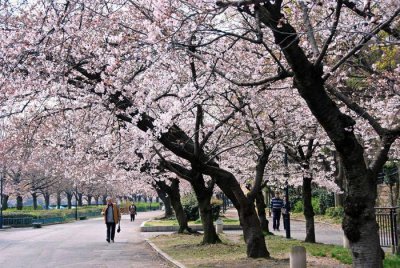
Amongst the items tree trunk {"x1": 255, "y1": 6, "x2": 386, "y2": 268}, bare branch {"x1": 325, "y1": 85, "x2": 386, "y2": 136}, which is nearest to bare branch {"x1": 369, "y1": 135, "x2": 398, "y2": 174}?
bare branch {"x1": 325, "y1": 85, "x2": 386, "y2": 136}

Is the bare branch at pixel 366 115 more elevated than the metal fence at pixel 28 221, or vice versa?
the bare branch at pixel 366 115

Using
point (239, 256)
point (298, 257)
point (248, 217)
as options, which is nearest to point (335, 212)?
point (239, 256)

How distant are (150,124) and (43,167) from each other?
4187 centimetres

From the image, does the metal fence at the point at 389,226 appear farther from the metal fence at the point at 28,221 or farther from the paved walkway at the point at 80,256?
the metal fence at the point at 28,221

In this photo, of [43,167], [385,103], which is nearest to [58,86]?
[385,103]

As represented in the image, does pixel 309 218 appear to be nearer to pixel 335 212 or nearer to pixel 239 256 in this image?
pixel 239 256

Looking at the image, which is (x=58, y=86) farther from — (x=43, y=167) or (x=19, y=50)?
(x=43, y=167)

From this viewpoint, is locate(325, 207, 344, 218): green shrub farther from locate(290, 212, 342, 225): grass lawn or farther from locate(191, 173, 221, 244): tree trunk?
locate(191, 173, 221, 244): tree trunk

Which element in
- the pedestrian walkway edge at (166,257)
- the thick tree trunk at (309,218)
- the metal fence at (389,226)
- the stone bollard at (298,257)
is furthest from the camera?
the thick tree trunk at (309,218)

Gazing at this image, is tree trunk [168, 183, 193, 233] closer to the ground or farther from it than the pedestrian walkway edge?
farther from it

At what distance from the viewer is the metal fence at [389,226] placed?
48.7ft

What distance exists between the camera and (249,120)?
14531 mm

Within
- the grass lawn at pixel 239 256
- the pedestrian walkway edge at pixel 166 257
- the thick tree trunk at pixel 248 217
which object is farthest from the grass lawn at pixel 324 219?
the thick tree trunk at pixel 248 217

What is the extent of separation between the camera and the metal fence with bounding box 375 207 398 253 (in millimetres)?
14847
